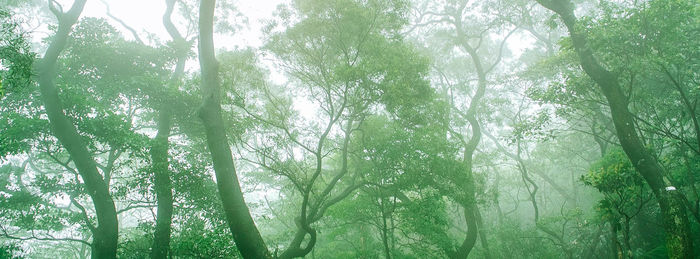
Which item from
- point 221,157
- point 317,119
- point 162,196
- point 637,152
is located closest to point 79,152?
point 162,196

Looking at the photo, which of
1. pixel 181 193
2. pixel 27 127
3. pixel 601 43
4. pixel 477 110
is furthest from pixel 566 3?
pixel 27 127

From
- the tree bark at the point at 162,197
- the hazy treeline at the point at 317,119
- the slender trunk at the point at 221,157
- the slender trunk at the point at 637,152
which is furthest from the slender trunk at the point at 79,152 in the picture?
the slender trunk at the point at 637,152

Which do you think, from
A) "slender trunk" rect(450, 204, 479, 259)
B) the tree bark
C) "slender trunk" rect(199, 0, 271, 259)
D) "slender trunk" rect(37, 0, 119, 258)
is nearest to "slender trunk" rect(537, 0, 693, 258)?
"slender trunk" rect(450, 204, 479, 259)

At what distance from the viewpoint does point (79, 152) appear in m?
8.46

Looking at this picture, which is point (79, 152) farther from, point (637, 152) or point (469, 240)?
point (637, 152)

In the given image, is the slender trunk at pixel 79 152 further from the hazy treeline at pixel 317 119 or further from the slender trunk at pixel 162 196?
the slender trunk at pixel 162 196

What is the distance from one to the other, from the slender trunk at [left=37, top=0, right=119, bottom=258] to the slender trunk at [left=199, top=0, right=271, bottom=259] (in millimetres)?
4329

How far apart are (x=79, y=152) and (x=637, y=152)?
1292cm

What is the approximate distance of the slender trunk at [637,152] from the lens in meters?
5.84

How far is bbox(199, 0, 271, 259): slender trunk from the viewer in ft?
19.8

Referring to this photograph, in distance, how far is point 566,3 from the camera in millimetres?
7887

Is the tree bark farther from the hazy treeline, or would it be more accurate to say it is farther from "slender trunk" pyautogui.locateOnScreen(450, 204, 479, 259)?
"slender trunk" pyautogui.locateOnScreen(450, 204, 479, 259)

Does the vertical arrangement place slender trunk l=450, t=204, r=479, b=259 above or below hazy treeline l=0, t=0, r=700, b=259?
below

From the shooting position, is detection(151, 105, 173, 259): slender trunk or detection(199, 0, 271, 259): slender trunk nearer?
detection(199, 0, 271, 259): slender trunk
